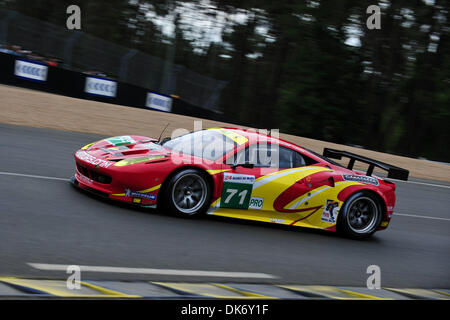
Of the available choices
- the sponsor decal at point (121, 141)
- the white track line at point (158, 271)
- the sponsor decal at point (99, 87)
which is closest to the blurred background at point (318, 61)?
the sponsor decal at point (99, 87)

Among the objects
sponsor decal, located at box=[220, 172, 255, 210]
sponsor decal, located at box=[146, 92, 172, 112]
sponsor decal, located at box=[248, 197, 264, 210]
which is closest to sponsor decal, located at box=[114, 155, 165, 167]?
sponsor decal, located at box=[220, 172, 255, 210]

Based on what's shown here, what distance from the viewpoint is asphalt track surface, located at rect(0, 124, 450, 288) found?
534cm

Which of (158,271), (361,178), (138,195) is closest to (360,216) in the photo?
(361,178)

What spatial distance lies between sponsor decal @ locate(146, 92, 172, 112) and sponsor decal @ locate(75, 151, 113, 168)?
12.2m

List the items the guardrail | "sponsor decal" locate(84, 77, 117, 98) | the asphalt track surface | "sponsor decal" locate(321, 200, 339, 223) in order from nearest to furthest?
the asphalt track surface < "sponsor decal" locate(321, 200, 339, 223) < the guardrail < "sponsor decal" locate(84, 77, 117, 98)

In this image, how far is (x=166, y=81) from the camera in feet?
82.4

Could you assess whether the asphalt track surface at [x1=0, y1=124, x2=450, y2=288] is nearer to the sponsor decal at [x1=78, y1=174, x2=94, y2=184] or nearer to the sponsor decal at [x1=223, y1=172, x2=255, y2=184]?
the sponsor decal at [x1=78, y1=174, x2=94, y2=184]

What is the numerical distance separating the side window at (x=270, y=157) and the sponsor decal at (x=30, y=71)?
11.9m

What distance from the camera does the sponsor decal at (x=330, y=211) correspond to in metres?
7.88

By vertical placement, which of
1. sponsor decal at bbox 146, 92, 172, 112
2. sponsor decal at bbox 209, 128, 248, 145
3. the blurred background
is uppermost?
the blurred background

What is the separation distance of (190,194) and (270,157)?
1.21 metres

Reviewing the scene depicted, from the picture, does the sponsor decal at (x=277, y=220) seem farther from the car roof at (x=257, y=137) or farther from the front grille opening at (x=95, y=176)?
the front grille opening at (x=95, y=176)

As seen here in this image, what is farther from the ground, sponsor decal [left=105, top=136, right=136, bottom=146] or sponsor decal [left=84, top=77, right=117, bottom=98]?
sponsor decal [left=84, top=77, right=117, bottom=98]

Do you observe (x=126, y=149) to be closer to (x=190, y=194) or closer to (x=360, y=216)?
(x=190, y=194)
